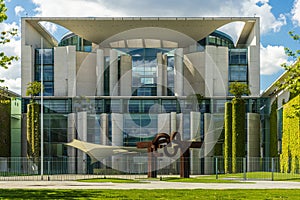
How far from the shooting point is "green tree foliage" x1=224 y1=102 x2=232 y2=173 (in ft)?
167

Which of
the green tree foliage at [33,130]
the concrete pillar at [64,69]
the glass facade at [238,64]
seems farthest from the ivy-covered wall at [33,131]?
the glass facade at [238,64]

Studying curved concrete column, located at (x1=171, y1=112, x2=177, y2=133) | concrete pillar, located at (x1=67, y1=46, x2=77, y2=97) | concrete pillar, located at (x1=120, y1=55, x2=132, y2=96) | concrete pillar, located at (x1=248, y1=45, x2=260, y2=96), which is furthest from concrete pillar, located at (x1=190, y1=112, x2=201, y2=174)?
concrete pillar, located at (x1=67, y1=46, x2=77, y2=97)

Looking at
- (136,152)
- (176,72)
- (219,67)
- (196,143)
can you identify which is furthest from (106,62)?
(196,143)

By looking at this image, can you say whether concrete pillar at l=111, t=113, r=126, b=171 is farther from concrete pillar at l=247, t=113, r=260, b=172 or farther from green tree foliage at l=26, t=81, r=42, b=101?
concrete pillar at l=247, t=113, r=260, b=172

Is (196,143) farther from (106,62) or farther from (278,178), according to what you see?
(106,62)

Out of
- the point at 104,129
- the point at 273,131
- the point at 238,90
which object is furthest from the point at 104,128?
the point at 273,131

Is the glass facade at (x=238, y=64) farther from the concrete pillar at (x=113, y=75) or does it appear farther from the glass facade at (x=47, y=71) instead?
the glass facade at (x=47, y=71)

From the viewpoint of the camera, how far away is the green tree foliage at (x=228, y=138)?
167 feet

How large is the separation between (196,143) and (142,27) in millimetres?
27828

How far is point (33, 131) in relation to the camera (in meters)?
52.1

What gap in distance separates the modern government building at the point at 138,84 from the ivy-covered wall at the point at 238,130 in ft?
8.20

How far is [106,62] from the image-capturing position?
60938mm

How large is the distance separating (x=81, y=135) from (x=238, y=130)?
47.9 ft

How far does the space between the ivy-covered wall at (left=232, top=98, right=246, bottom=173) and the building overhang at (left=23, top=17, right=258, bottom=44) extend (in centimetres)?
1181
